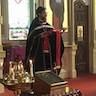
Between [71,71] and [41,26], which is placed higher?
[41,26]

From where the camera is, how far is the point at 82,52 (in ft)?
36.1

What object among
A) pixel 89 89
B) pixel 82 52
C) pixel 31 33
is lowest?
pixel 89 89

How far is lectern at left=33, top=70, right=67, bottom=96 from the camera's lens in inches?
140

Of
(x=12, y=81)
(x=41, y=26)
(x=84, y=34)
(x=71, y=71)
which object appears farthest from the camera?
(x=84, y=34)

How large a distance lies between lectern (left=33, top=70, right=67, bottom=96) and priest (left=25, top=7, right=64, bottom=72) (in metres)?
2.26

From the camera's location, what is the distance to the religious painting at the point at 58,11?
945cm

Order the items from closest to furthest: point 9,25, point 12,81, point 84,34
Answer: point 12,81 < point 9,25 < point 84,34

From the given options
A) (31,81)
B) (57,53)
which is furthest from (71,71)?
(31,81)

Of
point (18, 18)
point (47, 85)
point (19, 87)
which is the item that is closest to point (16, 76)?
point (19, 87)

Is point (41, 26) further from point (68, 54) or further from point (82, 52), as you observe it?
point (82, 52)

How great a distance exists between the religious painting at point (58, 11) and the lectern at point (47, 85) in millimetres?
5701

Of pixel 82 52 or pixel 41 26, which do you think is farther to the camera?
pixel 82 52

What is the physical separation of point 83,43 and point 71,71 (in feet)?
4.77

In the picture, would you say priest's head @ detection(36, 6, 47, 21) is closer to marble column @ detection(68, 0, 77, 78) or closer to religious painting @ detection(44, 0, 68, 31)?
religious painting @ detection(44, 0, 68, 31)
